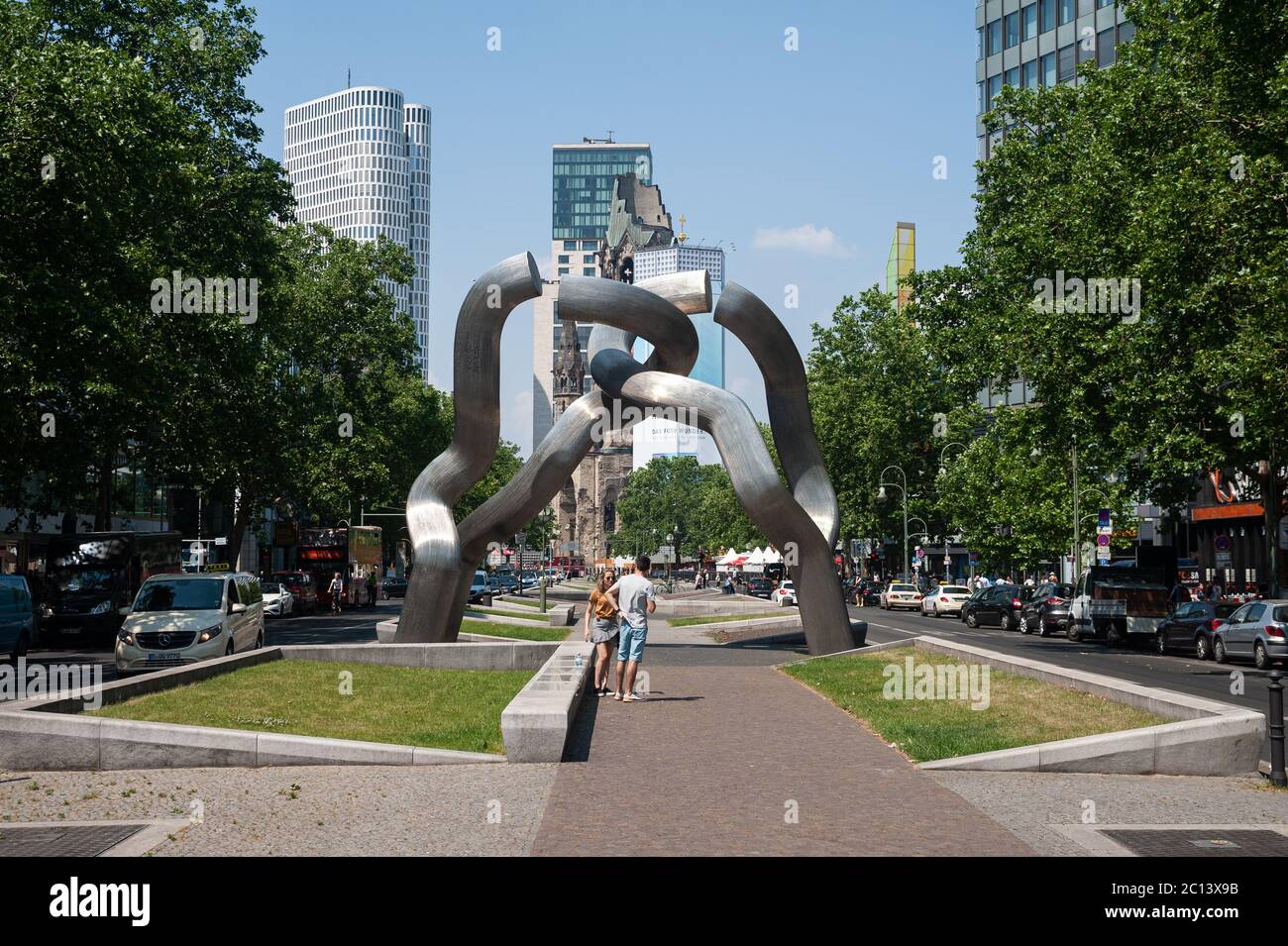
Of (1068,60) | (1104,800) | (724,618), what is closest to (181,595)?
(1104,800)

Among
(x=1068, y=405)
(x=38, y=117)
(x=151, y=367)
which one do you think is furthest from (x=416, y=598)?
(x=1068, y=405)

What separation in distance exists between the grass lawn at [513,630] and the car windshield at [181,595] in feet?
30.8

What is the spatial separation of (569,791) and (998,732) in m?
5.12

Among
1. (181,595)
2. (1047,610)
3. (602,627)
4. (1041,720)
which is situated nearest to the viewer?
(1041,720)

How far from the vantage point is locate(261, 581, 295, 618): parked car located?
55688 millimetres

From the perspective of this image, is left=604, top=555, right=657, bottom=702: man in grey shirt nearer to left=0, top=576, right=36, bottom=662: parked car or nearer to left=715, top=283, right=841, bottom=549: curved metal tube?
left=715, top=283, right=841, bottom=549: curved metal tube

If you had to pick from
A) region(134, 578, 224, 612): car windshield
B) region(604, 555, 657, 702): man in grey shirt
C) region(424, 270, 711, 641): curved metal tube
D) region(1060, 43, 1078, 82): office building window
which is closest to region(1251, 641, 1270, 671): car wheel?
region(424, 270, 711, 641): curved metal tube

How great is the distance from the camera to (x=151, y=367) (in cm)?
3059

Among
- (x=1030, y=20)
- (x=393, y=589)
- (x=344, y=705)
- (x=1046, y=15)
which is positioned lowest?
(x=393, y=589)

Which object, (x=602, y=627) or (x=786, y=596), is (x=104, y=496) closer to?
(x=602, y=627)

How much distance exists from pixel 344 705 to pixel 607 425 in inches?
508

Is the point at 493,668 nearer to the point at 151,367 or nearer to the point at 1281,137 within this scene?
the point at 151,367

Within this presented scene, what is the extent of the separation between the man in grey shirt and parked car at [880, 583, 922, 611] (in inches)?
2088

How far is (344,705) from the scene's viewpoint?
1723cm
